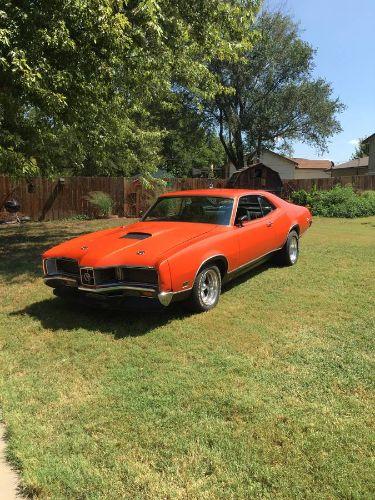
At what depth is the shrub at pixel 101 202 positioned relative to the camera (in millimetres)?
17328

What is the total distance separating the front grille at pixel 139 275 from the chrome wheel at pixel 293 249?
145 inches

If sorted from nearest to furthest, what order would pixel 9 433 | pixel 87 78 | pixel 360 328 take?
pixel 9 433, pixel 360 328, pixel 87 78

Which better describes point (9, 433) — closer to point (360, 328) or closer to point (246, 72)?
point (360, 328)

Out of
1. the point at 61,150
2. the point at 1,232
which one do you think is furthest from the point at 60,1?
the point at 1,232

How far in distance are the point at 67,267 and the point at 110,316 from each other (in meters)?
0.77

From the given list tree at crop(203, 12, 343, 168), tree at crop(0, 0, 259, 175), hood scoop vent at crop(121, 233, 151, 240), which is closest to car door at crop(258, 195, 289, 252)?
hood scoop vent at crop(121, 233, 151, 240)

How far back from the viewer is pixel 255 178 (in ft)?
80.8

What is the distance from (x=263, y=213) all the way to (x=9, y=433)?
485 cm

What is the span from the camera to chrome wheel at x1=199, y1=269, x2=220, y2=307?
16.8 feet

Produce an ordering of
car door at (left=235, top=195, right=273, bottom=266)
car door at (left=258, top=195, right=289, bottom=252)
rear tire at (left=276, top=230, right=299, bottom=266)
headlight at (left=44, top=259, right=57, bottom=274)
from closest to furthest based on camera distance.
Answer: headlight at (left=44, top=259, right=57, bottom=274)
car door at (left=235, top=195, right=273, bottom=266)
car door at (left=258, top=195, right=289, bottom=252)
rear tire at (left=276, top=230, right=299, bottom=266)

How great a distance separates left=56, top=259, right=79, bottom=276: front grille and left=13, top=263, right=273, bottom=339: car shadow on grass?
1.38 feet

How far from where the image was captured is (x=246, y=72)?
89.9ft

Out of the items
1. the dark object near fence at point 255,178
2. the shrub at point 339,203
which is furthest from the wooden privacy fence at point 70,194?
the shrub at point 339,203

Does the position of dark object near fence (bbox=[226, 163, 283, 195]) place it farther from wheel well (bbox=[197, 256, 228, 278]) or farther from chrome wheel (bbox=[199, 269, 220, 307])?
chrome wheel (bbox=[199, 269, 220, 307])
